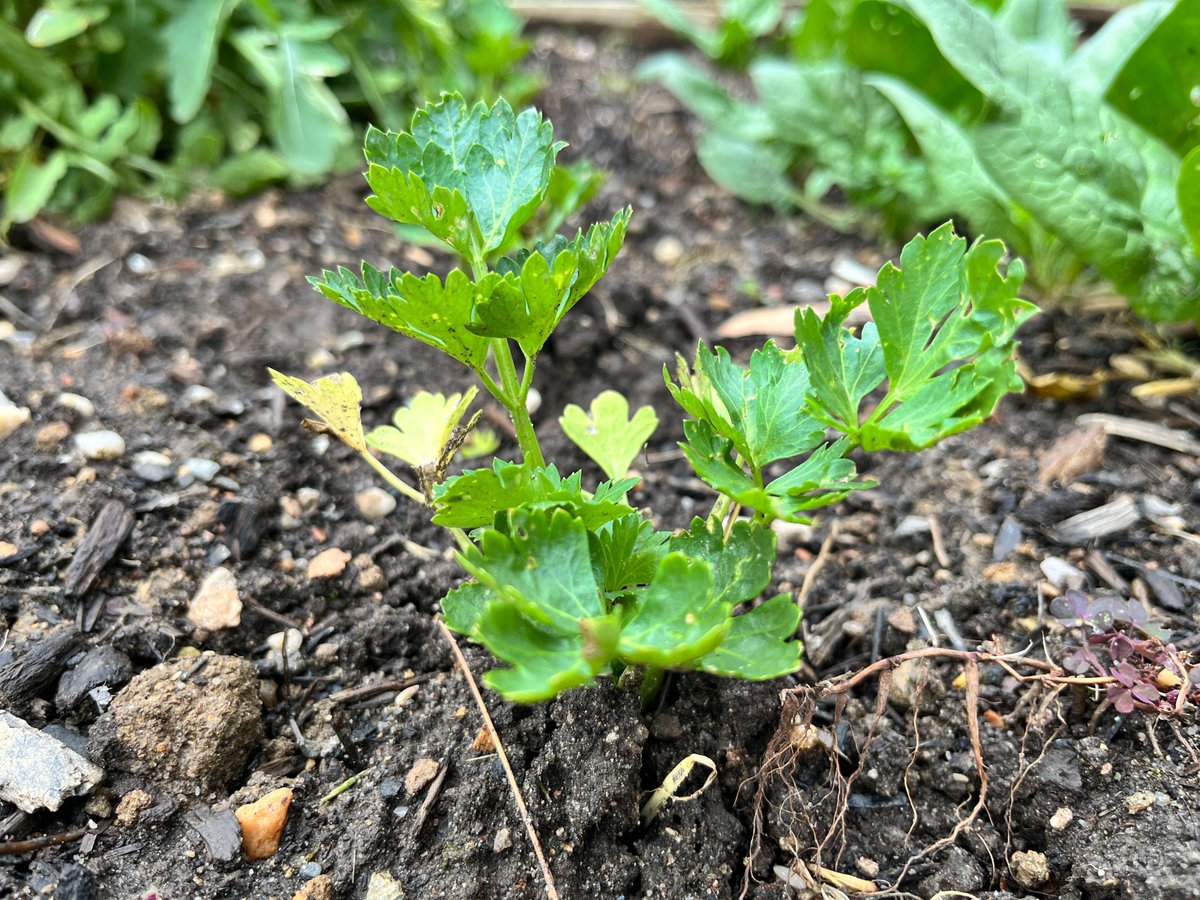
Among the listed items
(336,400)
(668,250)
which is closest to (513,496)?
(336,400)

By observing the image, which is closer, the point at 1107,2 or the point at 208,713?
the point at 208,713

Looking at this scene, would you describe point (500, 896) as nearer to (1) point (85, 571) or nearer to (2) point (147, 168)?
(1) point (85, 571)

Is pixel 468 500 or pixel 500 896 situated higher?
pixel 468 500

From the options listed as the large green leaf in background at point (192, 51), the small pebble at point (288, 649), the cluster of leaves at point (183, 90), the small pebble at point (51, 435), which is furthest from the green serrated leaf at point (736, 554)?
the large green leaf in background at point (192, 51)

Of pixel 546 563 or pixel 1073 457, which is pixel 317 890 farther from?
pixel 1073 457

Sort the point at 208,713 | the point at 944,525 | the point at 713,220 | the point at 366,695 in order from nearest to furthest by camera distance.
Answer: the point at 208,713, the point at 366,695, the point at 944,525, the point at 713,220

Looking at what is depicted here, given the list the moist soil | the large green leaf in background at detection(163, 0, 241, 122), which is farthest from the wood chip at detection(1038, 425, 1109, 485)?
the large green leaf in background at detection(163, 0, 241, 122)

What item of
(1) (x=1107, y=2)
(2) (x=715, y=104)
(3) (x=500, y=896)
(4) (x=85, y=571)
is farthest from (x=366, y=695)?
(1) (x=1107, y=2)
